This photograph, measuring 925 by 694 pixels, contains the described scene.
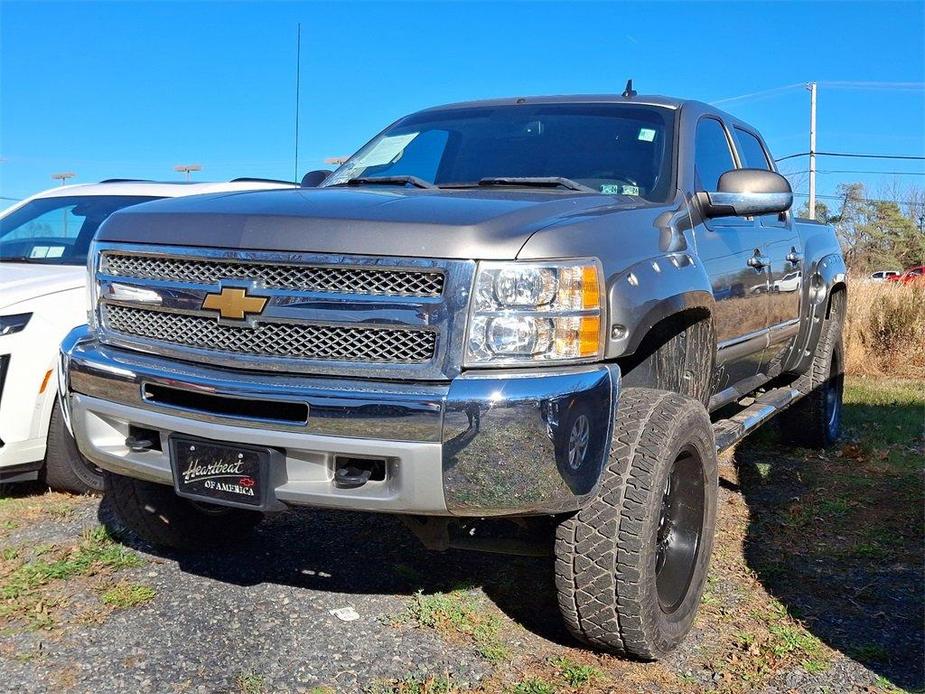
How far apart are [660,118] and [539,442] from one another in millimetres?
2077

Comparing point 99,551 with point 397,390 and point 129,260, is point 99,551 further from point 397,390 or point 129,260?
point 397,390

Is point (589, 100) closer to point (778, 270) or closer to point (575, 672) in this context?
point (778, 270)

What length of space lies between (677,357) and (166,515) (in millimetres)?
2079

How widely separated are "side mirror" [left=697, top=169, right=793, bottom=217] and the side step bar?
0.88m

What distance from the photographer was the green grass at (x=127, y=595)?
11.1ft

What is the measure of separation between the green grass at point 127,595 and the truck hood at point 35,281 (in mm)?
1607

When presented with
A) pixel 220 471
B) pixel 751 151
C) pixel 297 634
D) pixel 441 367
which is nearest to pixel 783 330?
pixel 751 151

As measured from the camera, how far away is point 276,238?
8.82ft

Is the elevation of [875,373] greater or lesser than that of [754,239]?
lesser

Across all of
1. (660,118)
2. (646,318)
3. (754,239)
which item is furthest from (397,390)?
(754,239)

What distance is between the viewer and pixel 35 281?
14.9ft

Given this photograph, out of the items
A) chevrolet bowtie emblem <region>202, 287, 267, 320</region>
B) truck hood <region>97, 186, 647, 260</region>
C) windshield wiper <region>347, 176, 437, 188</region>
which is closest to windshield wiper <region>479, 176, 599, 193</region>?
truck hood <region>97, 186, 647, 260</region>

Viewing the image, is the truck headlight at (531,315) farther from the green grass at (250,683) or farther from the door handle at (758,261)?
the door handle at (758,261)

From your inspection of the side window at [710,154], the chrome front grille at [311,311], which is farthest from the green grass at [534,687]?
the side window at [710,154]
